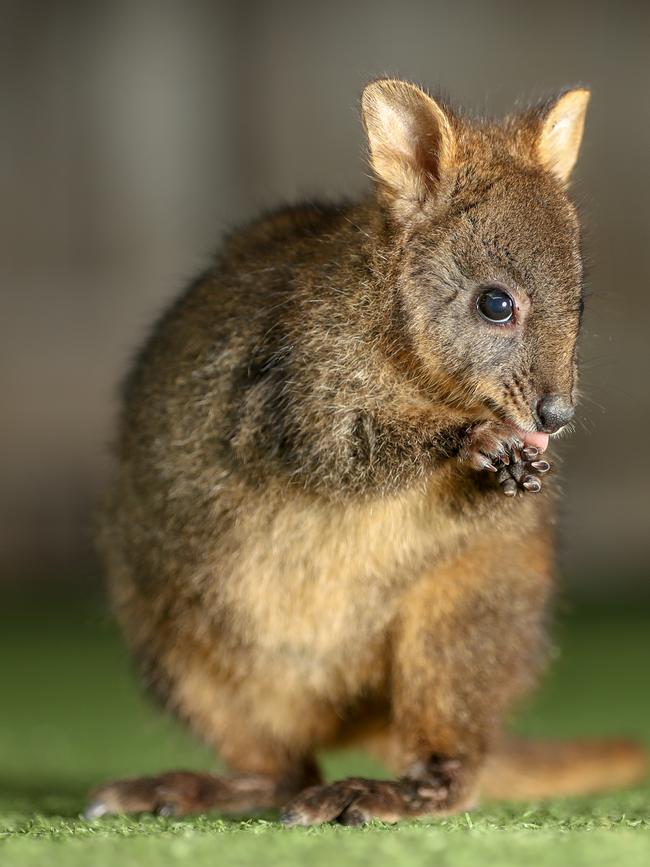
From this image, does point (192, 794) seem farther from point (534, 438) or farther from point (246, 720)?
point (534, 438)

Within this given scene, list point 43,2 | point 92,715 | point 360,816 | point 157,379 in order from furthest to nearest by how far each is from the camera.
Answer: point 43,2 < point 92,715 < point 157,379 < point 360,816

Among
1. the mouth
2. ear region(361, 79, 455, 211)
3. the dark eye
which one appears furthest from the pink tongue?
ear region(361, 79, 455, 211)

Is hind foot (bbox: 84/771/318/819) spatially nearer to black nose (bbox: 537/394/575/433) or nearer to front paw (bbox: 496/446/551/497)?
front paw (bbox: 496/446/551/497)

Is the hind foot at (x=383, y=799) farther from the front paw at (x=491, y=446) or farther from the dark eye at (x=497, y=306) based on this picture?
the dark eye at (x=497, y=306)

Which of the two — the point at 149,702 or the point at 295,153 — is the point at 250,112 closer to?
the point at 295,153

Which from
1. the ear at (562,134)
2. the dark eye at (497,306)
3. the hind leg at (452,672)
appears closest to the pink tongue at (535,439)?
the dark eye at (497,306)

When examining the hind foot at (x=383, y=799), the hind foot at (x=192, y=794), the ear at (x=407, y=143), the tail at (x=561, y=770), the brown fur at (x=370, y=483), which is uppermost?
the ear at (x=407, y=143)

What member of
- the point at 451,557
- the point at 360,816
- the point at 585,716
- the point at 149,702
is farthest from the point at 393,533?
the point at 585,716
